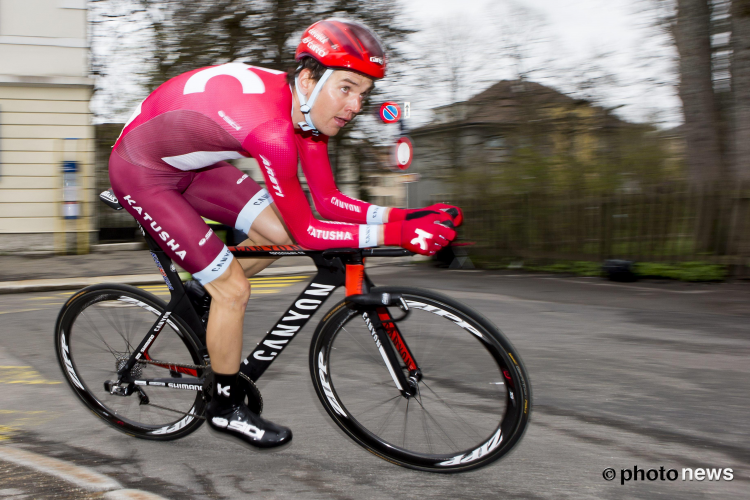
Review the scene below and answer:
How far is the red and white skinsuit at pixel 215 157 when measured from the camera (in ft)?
8.79

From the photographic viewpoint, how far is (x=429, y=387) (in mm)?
2857

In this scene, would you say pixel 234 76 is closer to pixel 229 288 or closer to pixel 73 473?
pixel 229 288

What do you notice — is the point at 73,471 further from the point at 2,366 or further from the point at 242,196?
the point at 2,366

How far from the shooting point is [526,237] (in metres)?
13.5

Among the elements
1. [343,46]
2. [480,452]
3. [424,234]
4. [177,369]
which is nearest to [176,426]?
[177,369]

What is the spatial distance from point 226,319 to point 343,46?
126 cm

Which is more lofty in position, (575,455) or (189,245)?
(189,245)

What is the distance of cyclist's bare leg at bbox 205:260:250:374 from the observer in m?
Answer: 2.91

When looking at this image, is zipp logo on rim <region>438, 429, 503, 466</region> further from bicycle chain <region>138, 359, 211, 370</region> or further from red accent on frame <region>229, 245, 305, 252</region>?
bicycle chain <region>138, 359, 211, 370</region>

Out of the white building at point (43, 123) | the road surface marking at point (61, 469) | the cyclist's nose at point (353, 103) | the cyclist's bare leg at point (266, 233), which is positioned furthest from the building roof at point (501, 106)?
the road surface marking at point (61, 469)

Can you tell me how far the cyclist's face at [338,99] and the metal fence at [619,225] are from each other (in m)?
8.99

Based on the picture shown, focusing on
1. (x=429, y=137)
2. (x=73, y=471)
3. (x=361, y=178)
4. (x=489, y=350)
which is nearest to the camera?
(x=489, y=350)

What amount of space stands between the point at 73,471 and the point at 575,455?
7.23ft

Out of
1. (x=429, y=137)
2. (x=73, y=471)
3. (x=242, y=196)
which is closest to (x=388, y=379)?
(x=242, y=196)
